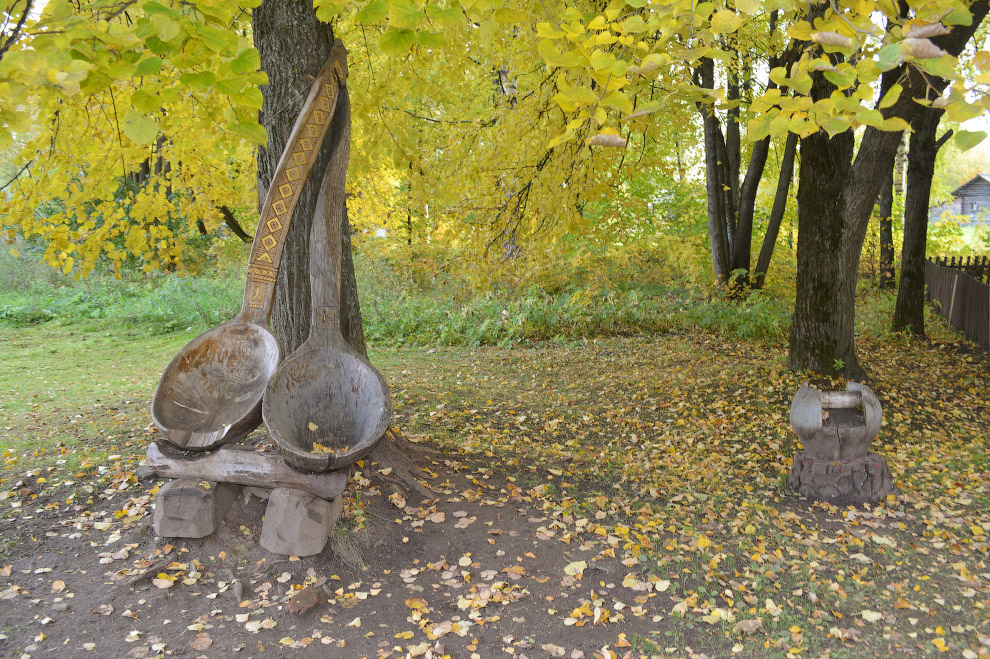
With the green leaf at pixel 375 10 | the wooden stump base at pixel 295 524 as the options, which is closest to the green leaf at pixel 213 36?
the green leaf at pixel 375 10

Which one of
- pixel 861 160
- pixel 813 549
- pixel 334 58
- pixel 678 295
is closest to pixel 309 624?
pixel 813 549

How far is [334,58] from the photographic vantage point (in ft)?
12.3

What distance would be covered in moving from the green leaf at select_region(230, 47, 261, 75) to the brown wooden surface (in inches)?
71.8

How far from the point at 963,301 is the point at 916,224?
166 centimetres

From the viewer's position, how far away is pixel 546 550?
3537mm

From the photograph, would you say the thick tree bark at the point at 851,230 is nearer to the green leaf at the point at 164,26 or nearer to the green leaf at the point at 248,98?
the green leaf at the point at 248,98

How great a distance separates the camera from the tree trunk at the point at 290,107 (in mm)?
3816

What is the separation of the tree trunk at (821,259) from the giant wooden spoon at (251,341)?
5090 millimetres

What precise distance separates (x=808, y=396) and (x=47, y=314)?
488 inches

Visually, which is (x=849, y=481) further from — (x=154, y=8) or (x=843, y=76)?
(x=154, y=8)

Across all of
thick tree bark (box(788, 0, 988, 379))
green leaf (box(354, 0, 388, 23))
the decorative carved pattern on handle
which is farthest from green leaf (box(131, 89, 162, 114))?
thick tree bark (box(788, 0, 988, 379))

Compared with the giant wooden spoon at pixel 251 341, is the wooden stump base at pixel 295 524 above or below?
below

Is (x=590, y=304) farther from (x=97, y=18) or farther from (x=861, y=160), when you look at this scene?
(x=97, y=18)

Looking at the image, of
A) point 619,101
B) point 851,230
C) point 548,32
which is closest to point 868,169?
point 851,230
